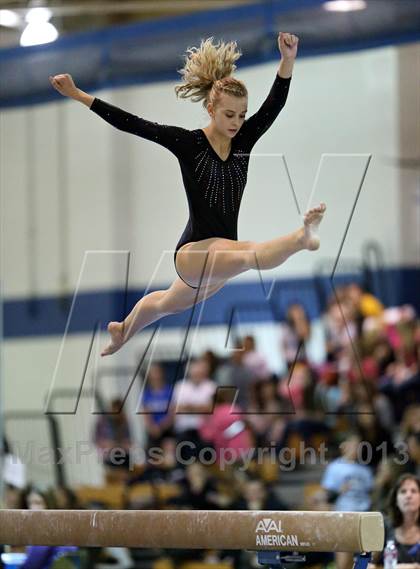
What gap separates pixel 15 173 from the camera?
9836 mm

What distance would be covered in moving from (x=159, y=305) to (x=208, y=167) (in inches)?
29.1

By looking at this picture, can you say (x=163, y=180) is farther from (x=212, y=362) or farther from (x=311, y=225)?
→ (x=311, y=225)

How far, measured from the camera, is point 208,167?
5.56 m

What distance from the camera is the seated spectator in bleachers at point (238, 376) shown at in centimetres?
1008

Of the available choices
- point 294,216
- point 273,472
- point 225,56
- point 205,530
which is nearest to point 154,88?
point 294,216

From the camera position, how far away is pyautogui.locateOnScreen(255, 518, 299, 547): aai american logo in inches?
212

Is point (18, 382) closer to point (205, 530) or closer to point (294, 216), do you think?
point (294, 216)

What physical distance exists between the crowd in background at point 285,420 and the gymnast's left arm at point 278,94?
10.7ft

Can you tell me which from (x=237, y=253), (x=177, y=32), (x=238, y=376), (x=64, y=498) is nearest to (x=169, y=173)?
(x=238, y=376)

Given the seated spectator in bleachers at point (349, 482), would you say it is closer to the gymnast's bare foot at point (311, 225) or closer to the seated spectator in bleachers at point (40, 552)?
the seated spectator in bleachers at point (40, 552)

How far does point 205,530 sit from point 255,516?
0.26 meters

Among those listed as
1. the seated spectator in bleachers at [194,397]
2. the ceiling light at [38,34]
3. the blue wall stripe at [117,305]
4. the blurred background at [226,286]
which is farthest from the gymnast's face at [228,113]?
the seated spectator in bleachers at [194,397]

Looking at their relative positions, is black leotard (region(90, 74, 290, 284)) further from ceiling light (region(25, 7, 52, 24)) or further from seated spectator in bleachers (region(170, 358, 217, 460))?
seated spectator in bleachers (region(170, 358, 217, 460))

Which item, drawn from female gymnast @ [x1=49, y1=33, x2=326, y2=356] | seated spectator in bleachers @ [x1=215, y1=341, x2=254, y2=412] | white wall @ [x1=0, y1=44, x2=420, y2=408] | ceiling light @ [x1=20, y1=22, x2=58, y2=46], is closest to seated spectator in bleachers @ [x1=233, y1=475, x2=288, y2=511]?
seated spectator in bleachers @ [x1=215, y1=341, x2=254, y2=412]
